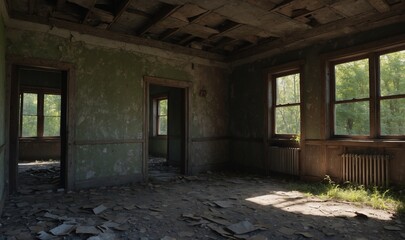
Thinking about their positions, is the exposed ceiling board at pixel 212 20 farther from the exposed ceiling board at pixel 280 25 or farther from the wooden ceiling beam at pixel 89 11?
the wooden ceiling beam at pixel 89 11

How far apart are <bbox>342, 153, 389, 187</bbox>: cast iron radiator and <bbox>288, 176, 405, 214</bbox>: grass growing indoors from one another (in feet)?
0.42

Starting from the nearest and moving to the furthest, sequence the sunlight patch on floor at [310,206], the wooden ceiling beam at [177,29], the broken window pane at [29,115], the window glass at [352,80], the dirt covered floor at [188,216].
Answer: the dirt covered floor at [188,216], the sunlight patch on floor at [310,206], the wooden ceiling beam at [177,29], the window glass at [352,80], the broken window pane at [29,115]

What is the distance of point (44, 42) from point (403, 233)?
5869 millimetres

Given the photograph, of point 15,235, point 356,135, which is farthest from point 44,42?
point 356,135

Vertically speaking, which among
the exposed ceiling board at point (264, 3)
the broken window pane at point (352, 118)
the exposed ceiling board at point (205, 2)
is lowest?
the broken window pane at point (352, 118)

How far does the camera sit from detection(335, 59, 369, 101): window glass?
4992 mm

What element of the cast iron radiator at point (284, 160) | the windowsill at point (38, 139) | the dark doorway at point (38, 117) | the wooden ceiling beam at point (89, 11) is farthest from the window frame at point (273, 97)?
the windowsill at point (38, 139)

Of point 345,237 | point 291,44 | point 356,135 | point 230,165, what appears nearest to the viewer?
point 345,237

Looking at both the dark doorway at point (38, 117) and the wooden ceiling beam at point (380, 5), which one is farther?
the dark doorway at point (38, 117)

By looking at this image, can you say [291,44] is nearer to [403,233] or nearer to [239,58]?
[239,58]

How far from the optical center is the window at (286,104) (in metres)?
6.04

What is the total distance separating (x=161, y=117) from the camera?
399 inches

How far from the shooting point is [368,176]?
4.78 m

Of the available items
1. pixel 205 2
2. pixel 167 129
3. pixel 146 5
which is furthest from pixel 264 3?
pixel 167 129
